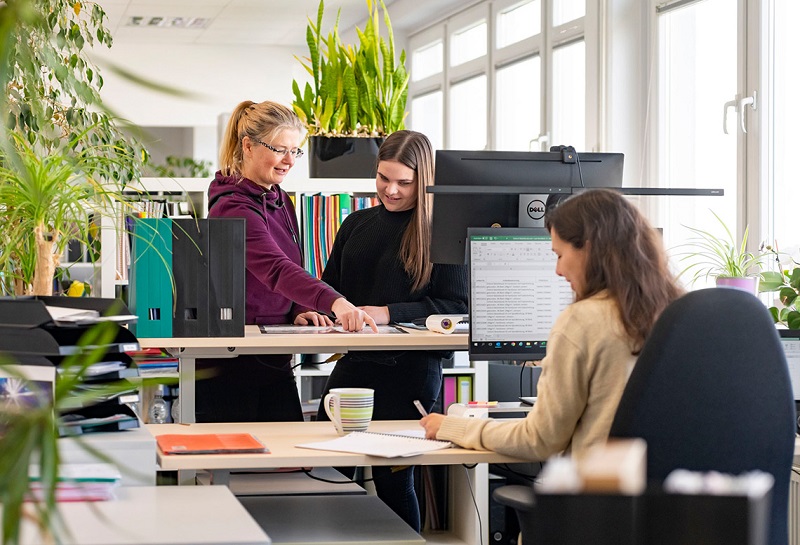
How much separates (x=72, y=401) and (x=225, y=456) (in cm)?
105

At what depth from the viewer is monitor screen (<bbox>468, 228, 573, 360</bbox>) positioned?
98.3 inches

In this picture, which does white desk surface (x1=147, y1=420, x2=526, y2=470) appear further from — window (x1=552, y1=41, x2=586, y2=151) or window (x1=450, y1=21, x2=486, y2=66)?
window (x1=450, y1=21, x2=486, y2=66)

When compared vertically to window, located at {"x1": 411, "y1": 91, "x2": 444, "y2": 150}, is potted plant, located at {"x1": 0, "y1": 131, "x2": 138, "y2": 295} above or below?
below

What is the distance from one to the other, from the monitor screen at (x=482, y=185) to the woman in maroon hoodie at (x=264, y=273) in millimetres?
342

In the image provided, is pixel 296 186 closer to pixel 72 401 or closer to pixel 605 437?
pixel 605 437

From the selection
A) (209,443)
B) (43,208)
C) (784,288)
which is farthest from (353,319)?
(784,288)

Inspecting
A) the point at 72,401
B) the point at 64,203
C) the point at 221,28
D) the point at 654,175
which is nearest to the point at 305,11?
the point at 221,28

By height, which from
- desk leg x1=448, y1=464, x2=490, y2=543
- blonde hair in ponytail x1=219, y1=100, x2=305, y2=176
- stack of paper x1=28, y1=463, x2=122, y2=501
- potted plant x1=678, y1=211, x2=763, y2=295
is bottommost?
desk leg x1=448, y1=464, x2=490, y2=543

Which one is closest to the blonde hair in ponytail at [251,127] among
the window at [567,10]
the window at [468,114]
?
the window at [567,10]

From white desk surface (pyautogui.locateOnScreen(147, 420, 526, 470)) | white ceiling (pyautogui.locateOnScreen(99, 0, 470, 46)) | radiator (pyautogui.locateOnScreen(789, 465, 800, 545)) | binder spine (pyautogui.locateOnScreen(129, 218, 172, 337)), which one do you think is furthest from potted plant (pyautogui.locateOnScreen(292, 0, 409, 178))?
white ceiling (pyautogui.locateOnScreen(99, 0, 470, 46))

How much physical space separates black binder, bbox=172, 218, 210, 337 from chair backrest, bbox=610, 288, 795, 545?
1.10 m

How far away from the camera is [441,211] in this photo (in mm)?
2744

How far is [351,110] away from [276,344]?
6.77 ft

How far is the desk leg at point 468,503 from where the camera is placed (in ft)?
9.35
